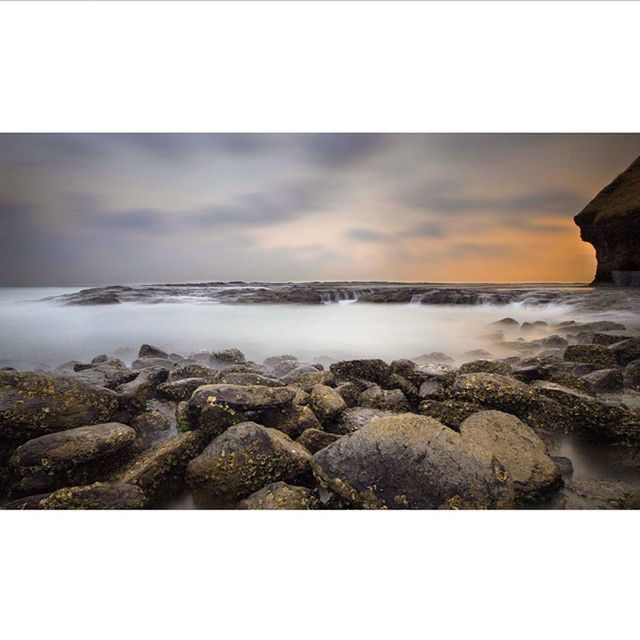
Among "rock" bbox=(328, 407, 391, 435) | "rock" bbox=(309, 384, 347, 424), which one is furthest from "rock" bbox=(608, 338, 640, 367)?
"rock" bbox=(309, 384, 347, 424)

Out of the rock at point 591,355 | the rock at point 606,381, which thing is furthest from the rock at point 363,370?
the rock at point 606,381

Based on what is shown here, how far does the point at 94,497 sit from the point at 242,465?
81 centimetres

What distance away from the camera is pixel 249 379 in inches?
100.0

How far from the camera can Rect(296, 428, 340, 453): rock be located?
239cm

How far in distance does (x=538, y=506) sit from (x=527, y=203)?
71.8 inches

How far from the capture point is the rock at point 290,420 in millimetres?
2465

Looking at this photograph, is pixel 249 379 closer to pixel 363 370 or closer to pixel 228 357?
pixel 228 357

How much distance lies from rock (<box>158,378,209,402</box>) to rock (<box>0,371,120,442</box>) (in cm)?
32

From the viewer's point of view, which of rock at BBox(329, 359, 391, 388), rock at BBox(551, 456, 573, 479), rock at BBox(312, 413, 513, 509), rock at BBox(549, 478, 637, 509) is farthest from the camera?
A: rock at BBox(329, 359, 391, 388)

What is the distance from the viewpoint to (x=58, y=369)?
2539 millimetres

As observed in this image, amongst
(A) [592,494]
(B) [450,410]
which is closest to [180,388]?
(B) [450,410]

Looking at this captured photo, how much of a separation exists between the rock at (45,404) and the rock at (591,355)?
3.05 m

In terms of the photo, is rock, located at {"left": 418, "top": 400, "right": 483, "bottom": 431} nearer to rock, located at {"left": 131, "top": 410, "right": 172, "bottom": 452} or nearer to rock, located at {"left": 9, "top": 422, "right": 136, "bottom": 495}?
rock, located at {"left": 131, "top": 410, "right": 172, "bottom": 452}
